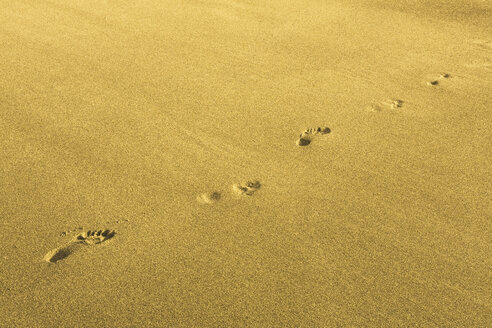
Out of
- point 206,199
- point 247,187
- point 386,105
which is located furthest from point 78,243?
point 386,105

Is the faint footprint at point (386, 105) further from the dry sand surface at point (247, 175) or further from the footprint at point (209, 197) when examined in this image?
the footprint at point (209, 197)

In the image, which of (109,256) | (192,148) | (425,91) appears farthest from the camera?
(425,91)

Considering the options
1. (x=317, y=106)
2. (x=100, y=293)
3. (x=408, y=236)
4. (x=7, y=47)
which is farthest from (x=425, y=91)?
(x=7, y=47)

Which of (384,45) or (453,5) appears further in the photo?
(453,5)

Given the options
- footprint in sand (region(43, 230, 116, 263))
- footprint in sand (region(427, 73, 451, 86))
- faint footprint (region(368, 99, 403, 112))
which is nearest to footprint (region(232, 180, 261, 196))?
footprint in sand (region(43, 230, 116, 263))

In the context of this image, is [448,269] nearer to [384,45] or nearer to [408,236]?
[408,236]

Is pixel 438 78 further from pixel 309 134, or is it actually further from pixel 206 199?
pixel 206 199

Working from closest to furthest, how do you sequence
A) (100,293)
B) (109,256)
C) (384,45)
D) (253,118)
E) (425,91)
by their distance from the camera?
1. (100,293)
2. (109,256)
3. (253,118)
4. (425,91)
5. (384,45)

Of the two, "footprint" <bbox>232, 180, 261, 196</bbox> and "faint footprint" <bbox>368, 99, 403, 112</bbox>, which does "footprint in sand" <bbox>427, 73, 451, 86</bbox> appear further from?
"footprint" <bbox>232, 180, 261, 196</bbox>
